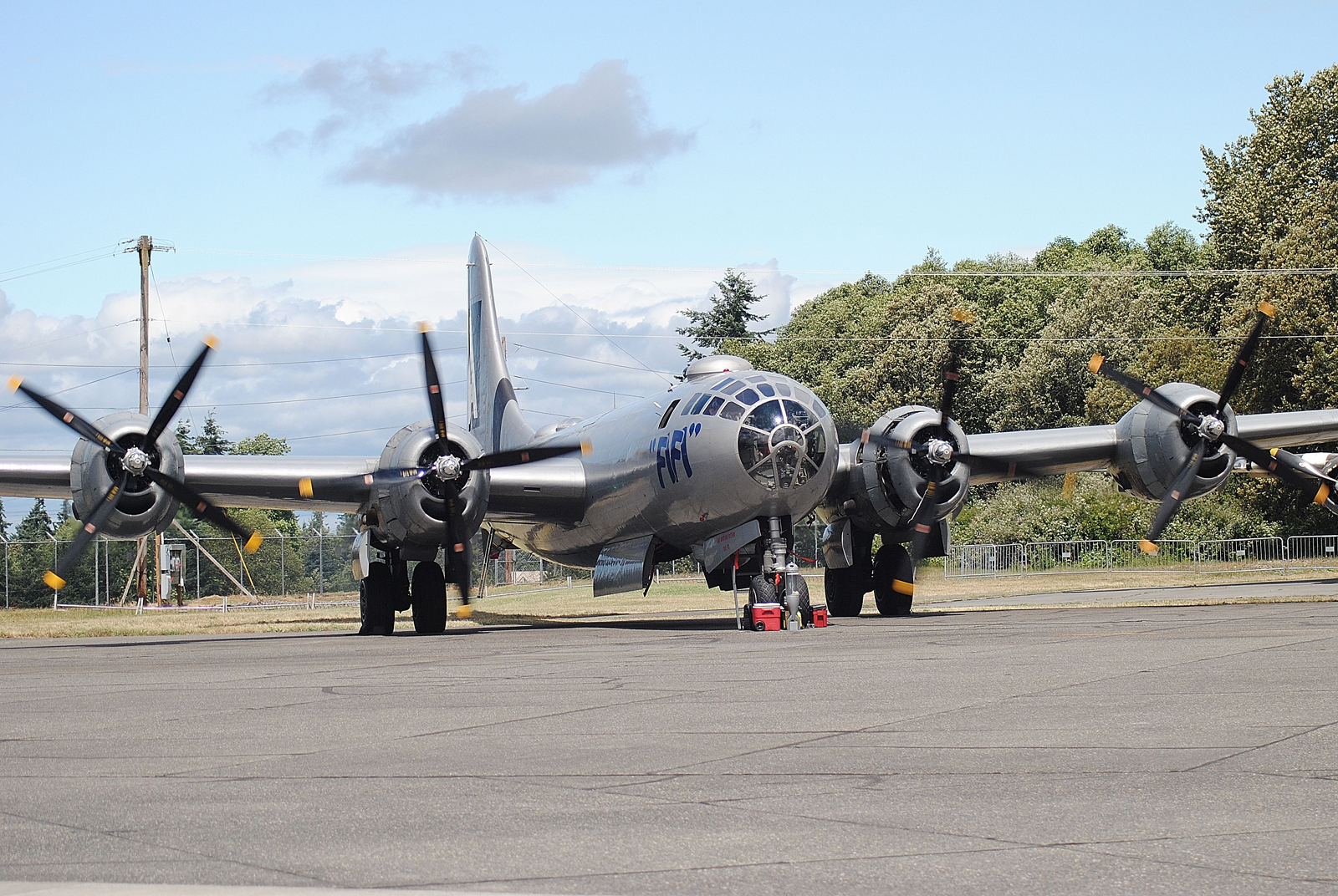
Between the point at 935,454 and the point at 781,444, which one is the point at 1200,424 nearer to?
the point at 935,454

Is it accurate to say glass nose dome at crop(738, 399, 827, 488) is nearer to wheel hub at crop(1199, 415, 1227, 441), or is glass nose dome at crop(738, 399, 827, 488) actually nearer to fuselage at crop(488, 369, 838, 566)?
fuselage at crop(488, 369, 838, 566)

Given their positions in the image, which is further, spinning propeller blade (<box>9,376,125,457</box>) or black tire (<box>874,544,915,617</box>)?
black tire (<box>874,544,915,617</box>)

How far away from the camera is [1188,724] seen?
8.69 metres

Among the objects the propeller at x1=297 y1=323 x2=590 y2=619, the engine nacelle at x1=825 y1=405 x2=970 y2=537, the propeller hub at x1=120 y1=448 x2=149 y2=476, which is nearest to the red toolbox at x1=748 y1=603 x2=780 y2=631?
the propeller at x1=297 y1=323 x2=590 y2=619

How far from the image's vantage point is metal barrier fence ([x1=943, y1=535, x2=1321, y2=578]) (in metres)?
45.6

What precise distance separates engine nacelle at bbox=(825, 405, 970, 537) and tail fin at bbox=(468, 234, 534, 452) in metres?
9.11

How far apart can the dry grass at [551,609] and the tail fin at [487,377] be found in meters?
4.55

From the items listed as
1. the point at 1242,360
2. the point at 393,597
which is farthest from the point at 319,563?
the point at 1242,360

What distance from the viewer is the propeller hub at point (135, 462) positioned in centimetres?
2177

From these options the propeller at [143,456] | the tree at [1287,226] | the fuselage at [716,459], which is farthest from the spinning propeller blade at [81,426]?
the tree at [1287,226]

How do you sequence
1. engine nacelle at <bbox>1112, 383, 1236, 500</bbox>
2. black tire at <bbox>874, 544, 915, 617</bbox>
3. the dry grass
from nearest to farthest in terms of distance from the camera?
engine nacelle at <bbox>1112, 383, 1236, 500</bbox>, black tire at <bbox>874, 544, 915, 617</bbox>, the dry grass

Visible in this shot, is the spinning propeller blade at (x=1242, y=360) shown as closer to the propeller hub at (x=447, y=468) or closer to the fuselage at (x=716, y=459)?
the fuselage at (x=716, y=459)

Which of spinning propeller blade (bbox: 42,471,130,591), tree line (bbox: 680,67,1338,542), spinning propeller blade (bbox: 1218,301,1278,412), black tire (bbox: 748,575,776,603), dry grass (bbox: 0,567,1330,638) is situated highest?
tree line (bbox: 680,67,1338,542)

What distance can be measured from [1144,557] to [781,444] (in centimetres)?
2974
